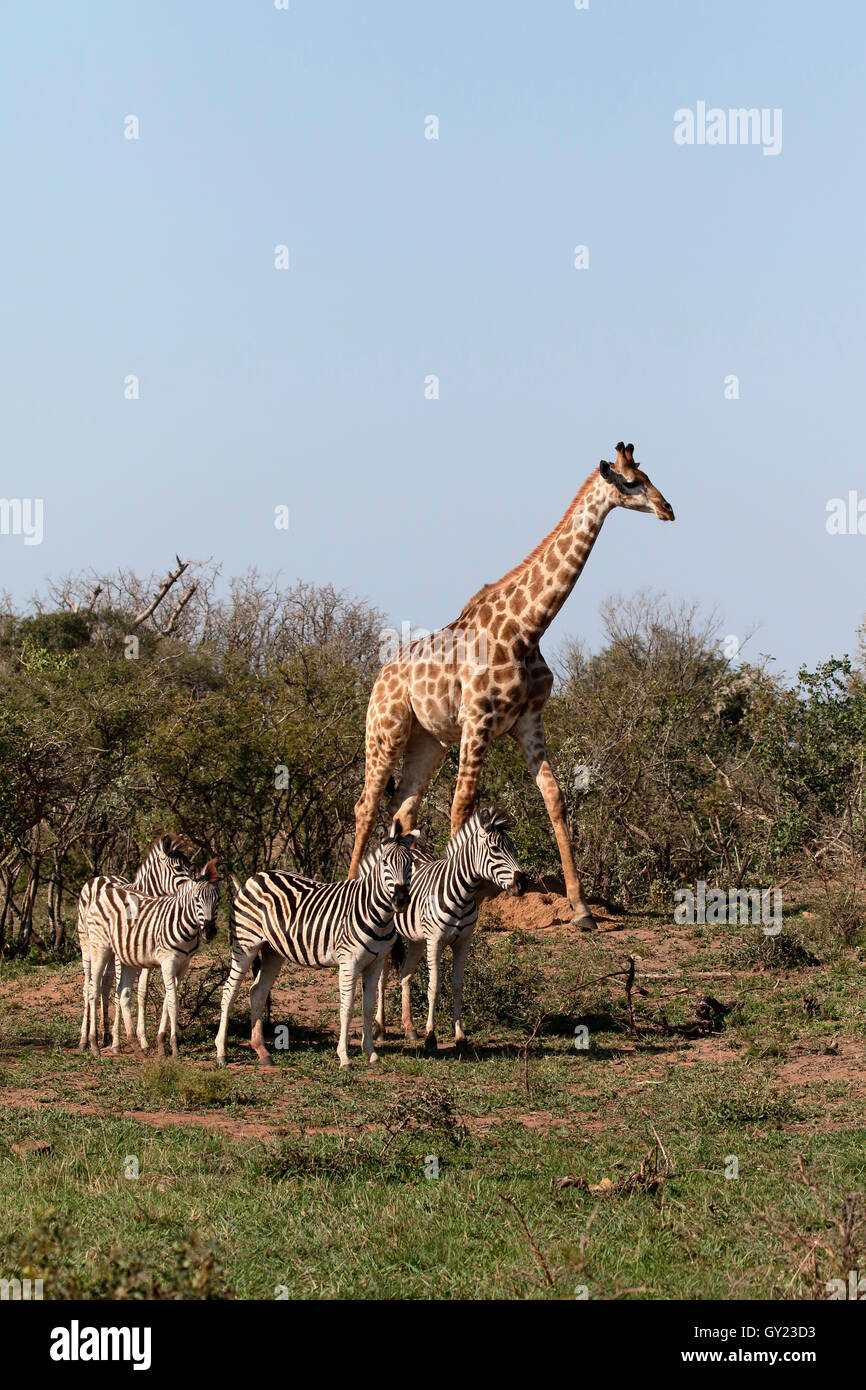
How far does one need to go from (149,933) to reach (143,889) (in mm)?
1254

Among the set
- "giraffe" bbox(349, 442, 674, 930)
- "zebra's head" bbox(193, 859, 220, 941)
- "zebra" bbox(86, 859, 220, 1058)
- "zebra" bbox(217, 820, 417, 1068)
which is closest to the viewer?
"zebra's head" bbox(193, 859, 220, 941)

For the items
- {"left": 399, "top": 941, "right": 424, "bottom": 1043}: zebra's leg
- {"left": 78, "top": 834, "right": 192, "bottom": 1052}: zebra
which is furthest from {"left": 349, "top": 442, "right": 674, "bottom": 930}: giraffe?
{"left": 78, "top": 834, "right": 192, "bottom": 1052}: zebra

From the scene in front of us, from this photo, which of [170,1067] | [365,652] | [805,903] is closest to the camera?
[170,1067]

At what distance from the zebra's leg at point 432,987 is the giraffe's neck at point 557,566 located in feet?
10.5

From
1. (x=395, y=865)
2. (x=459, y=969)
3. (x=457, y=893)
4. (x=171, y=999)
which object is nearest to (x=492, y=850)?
(x=457, y=893)

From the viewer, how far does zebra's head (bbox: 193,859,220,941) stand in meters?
11.1

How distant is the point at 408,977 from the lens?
12906 millimetres

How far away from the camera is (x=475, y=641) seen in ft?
45.6

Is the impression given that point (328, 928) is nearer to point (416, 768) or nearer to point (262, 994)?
point (262, 994)

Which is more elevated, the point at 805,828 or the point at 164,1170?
the point at 805,828

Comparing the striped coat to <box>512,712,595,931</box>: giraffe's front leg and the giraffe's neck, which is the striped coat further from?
the giraffe's neck

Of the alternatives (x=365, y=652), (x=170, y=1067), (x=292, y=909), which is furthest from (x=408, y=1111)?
(x=365, y=652)
